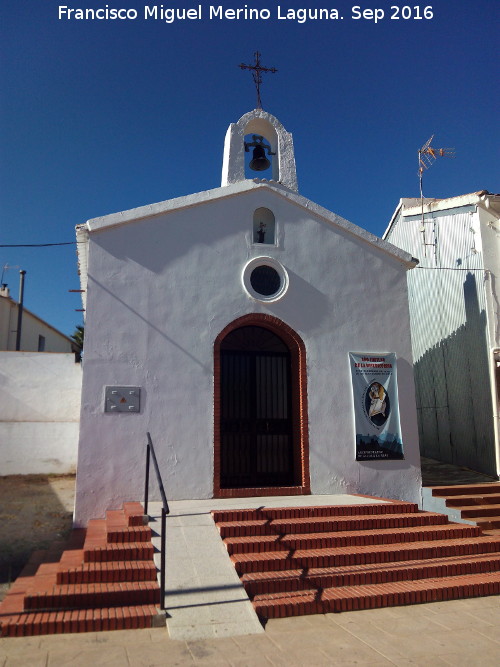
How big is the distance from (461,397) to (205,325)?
6737 mm

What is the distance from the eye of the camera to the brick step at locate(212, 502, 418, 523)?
7.19 meters

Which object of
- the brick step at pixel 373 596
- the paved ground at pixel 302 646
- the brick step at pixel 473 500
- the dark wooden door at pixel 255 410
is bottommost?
the paved ground at pixel 302 646

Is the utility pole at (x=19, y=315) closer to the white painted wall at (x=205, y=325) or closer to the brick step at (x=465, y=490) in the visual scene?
the white painted wall at (x=205, y=325)

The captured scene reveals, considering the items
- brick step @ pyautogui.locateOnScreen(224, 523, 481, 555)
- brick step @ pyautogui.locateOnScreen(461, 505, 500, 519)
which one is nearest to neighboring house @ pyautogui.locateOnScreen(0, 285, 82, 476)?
brick step @ pyautogui.locateOnScreen(224, 523, 481, 555)

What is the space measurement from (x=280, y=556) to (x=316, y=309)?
4.58m

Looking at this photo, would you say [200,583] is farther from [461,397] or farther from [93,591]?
[461,397]

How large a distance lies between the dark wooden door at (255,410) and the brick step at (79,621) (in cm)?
409

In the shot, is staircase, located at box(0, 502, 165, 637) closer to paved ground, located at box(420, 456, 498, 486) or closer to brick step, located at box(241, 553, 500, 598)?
brick step, located at box(241, 553, 500, 598)

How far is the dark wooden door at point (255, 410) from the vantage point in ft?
30.3

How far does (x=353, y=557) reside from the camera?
6477 millimetres

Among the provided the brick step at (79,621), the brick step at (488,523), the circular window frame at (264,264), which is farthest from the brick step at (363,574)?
the circular window frame at (264,264)

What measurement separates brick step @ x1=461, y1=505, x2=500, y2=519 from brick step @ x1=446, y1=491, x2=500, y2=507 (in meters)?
0.16

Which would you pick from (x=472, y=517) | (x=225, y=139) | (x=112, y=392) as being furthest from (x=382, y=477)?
(x=225, y=139)

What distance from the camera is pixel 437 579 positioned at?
A: 638 centimetres
